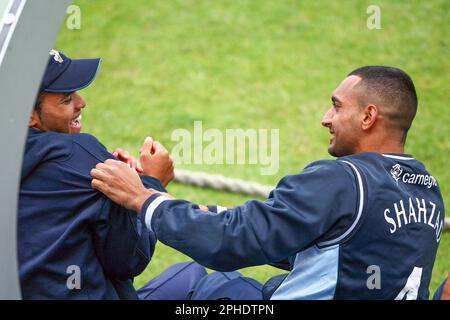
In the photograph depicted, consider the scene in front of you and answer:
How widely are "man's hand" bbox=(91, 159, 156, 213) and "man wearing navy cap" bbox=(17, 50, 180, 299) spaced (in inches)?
2.1

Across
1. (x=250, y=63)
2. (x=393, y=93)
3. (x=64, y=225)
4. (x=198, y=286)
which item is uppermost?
(x=250, y=63)

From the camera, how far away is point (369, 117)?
12.3 feet

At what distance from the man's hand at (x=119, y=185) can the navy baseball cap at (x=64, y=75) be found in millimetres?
345

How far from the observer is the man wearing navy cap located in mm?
3451

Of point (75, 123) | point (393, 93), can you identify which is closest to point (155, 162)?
point (75, 123)

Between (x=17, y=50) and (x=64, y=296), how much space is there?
0.96 m

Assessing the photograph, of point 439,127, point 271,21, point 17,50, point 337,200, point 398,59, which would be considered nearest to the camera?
point 17,50

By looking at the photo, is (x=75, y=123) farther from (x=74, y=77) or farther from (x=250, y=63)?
(x=250, y=63)

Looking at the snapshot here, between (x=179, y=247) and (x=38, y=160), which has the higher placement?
(x=38, y=160)

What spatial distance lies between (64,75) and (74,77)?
4cm

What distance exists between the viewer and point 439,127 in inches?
323

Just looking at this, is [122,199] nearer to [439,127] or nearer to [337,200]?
[337,200]
